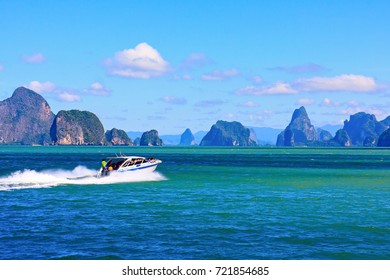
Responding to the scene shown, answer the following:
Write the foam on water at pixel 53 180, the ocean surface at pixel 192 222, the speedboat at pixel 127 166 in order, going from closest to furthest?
the ocean surface at pixel 192 222 → the foam on water at pixel 53 180 → the speedboat at pixel 127 166

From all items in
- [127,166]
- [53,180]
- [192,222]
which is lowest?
[192,222]

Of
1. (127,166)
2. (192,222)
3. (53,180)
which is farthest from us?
(127,166)

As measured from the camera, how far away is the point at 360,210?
39.2 metres

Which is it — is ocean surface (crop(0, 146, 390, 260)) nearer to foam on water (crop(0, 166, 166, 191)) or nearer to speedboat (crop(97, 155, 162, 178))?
foam on water (crop(0, 166, 166, 191))

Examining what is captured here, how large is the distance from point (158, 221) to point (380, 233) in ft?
45.0

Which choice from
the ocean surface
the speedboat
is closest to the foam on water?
the speedboat

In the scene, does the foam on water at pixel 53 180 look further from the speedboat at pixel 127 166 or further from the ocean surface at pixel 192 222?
the ocean surface at pixel 192 222

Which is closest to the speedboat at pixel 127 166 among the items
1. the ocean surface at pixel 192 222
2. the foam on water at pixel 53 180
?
the foam on water at pixel 53 180

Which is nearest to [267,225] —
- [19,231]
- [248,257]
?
[248,257]

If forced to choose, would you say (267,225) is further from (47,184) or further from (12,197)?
(47,184)

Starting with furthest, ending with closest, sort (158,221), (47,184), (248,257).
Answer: (47,184) → (158,221) → (248,257)

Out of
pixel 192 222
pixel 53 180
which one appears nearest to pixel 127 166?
pixel 53 180

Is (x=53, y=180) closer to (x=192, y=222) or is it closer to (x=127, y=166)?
(x=127, y=166)

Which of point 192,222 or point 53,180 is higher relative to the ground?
point 53,180
